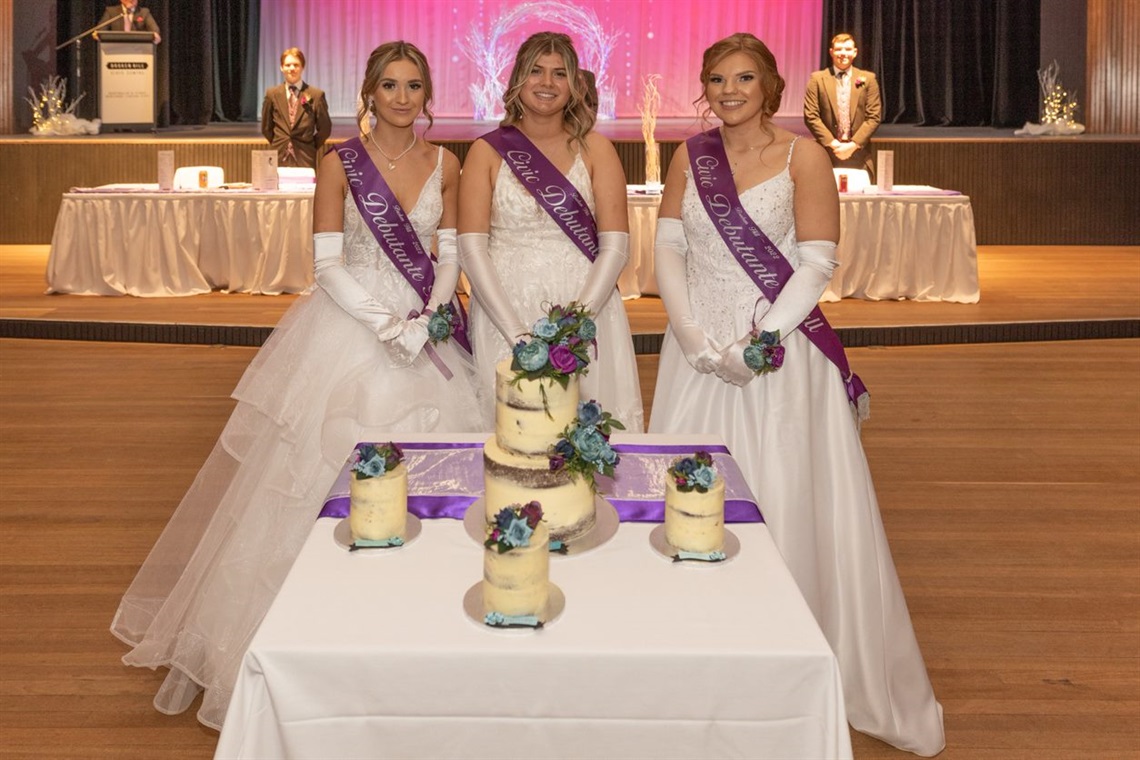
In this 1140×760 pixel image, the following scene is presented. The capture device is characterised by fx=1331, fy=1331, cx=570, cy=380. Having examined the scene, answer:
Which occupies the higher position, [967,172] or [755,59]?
[967,172]

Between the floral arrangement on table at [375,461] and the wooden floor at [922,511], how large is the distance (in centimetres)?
106

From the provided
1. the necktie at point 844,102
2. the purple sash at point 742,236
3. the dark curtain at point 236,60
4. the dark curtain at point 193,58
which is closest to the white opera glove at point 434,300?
the purple sash at point 742,236

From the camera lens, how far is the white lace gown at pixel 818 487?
8.29ft

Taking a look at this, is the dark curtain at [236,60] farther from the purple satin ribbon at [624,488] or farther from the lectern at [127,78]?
the purple satin ribbon at [624,488]

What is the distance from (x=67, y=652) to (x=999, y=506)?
2671mm

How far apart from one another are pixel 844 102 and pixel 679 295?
5943 millimetres

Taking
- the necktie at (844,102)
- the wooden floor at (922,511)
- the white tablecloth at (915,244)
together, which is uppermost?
the necktie at (844,102)

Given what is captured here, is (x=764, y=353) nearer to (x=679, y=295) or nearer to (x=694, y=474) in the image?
(x=679, y=295)

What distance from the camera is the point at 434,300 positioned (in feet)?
9.05

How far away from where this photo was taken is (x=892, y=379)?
19.0 feet

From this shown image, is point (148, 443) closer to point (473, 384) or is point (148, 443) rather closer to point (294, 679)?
point (473, 384)

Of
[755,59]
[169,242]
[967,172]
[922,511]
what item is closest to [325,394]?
[755,59]

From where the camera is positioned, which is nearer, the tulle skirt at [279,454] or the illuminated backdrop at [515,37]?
the tulle skirt at [279,454]

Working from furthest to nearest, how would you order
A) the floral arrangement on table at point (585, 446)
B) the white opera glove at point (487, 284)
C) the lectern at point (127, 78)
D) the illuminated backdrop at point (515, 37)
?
the illuminated backdrop at point (515, 37)
the lectern at point (127, 78)
the white opera glove at point (487, 284)
the floral arrangement on table at point (585, 446)
